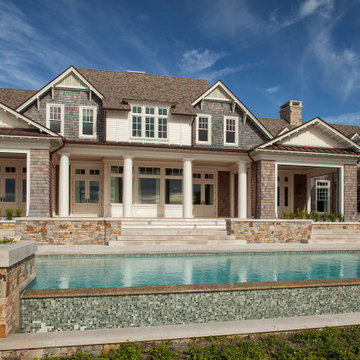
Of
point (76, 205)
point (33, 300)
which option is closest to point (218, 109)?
point (76, 205)

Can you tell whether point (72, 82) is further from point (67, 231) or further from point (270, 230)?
point (270, 230)

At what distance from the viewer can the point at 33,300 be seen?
20.5 ft

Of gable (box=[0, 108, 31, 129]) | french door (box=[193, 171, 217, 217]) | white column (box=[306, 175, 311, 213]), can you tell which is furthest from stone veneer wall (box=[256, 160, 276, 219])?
gable (box=[0, 108, 31, 129])

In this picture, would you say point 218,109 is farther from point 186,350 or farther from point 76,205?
point 186,350

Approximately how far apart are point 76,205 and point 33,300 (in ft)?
51.7

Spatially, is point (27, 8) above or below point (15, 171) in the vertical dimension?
above

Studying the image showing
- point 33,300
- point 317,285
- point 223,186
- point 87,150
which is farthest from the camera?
point 223,186

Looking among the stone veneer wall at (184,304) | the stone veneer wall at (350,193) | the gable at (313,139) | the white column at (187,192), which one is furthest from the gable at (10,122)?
the stone veneer wall at (350,193)

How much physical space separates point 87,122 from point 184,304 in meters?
15.5

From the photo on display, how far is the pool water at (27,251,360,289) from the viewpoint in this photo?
8719mm

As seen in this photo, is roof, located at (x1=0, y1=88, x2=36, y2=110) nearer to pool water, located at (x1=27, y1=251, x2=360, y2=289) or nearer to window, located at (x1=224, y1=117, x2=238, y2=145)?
window, located at (x1=224, y1=117, x2=238, y2=145)

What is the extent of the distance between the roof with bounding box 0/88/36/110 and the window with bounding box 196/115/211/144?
11009 mm

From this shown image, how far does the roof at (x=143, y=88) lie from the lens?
806 inches

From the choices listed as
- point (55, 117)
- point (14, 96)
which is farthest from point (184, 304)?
point (14, 96)
